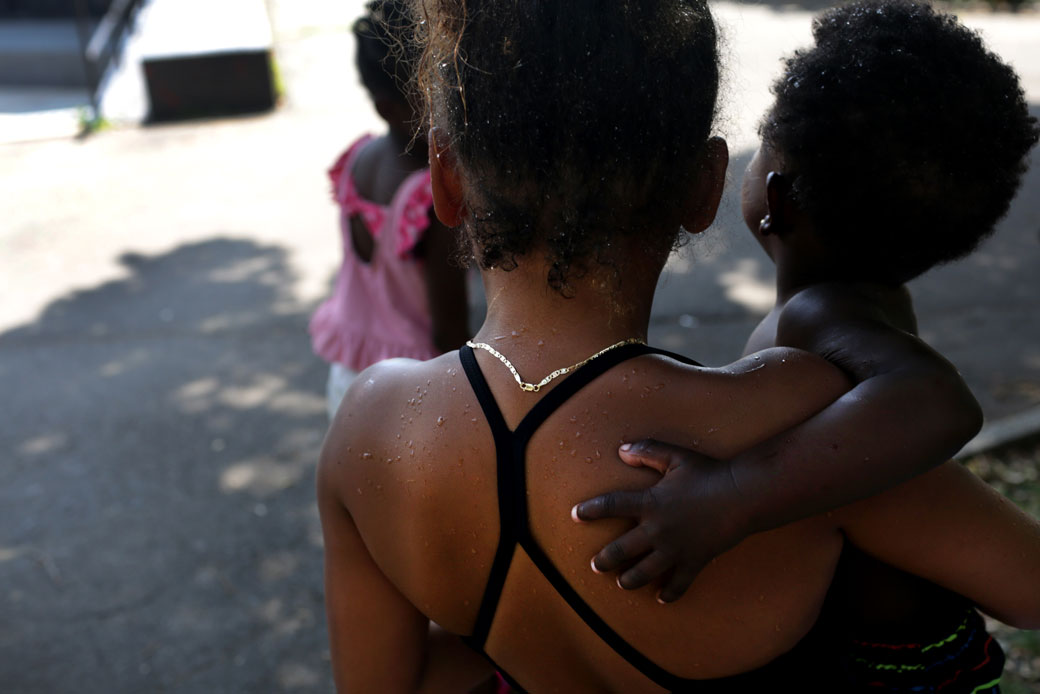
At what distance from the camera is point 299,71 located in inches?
372

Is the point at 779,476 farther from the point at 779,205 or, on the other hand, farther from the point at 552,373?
the point at 779,205

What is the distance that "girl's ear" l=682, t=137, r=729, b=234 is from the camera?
4.12 feet

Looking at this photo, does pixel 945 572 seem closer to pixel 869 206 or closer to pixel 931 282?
pixel 869 206

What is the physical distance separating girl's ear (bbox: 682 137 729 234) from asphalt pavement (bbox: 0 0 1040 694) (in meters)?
0.08

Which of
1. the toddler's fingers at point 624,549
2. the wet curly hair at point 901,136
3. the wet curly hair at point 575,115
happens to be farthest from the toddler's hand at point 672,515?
the wet curly hair at point 901,136

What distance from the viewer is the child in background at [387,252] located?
261cm

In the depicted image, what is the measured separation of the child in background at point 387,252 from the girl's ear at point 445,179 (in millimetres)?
1147

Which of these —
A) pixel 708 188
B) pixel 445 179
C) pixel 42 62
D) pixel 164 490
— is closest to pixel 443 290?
pixel 445 179

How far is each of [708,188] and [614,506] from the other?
0.42m

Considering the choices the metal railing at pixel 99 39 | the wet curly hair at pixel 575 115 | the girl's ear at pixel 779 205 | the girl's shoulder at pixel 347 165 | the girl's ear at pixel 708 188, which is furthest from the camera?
the metal railing at pixel 99 39

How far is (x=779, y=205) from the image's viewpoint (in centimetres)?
160

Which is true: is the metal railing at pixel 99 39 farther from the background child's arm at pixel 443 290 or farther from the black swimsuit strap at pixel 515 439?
the black swimsuit strap at pixel 515 439

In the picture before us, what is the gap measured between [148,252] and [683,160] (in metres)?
5.42

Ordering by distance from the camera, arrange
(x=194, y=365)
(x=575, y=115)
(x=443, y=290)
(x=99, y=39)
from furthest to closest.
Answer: (x=99, y=39) < (x=194, y=365) < (x=443, y=290) < (x=575, y=115)
